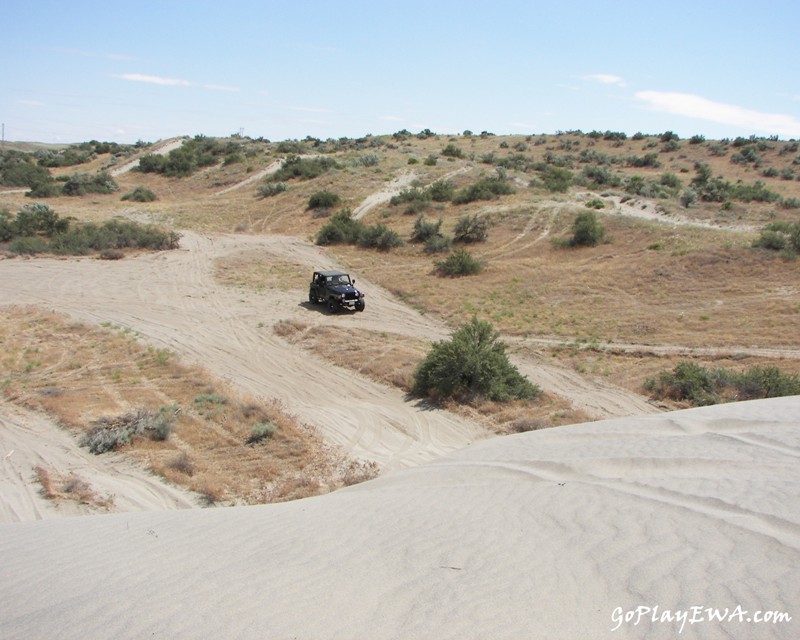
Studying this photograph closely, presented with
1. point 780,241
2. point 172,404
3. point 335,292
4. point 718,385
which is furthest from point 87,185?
point 718,385

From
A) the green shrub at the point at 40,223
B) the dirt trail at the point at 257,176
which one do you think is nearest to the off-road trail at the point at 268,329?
the green shrub at the point at 40,223

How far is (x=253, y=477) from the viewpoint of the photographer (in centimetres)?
1141

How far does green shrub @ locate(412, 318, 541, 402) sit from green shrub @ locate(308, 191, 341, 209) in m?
30.2

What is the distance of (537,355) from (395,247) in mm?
17320

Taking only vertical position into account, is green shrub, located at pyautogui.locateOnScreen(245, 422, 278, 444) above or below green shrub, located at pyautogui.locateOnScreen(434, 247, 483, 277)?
below

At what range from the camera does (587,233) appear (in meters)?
32.1

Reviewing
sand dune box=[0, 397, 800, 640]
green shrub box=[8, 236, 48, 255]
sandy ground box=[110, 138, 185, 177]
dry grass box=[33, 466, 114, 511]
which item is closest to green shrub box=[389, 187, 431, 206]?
green shrub box=[8, 236, 48, 255]

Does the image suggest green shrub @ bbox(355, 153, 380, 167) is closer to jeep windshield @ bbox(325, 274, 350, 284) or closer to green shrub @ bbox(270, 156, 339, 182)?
green shrub @ bbox(270, 156, 339, 182)

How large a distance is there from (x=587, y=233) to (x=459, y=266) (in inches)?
310

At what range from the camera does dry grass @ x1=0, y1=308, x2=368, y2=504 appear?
1130cm

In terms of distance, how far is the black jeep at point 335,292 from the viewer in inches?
938

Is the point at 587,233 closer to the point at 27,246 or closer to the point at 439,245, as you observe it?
the point at 439,245

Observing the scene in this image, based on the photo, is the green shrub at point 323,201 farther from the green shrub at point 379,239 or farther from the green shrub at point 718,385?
the green shrub at point 718,385

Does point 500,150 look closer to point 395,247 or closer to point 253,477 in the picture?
point 395,247
